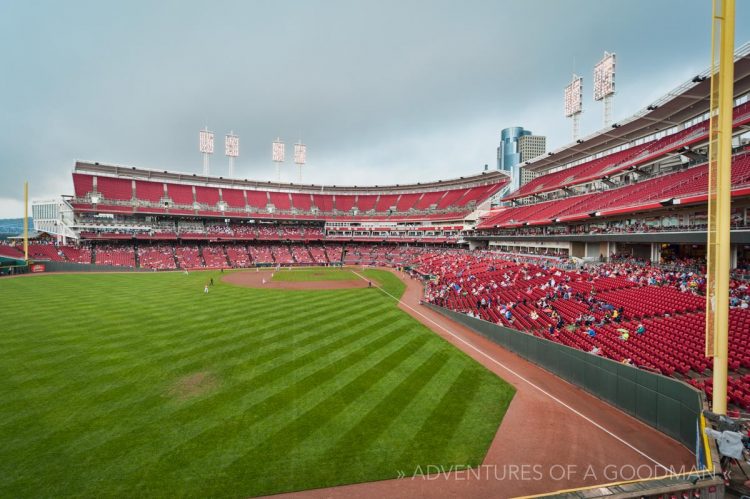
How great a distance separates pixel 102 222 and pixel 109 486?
64503 mm

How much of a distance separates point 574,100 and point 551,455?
4995 cm

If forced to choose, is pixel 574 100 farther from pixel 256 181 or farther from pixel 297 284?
pixel 256 181

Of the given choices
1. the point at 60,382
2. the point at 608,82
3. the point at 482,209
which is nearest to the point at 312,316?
the point at 60,382

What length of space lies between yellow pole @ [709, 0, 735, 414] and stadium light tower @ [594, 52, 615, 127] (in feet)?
136

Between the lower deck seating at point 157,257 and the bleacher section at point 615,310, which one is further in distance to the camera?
the lower deck seating at point 157,257

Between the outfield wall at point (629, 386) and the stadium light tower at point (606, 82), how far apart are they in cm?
3924

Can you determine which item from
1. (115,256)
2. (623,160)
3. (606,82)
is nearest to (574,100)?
(606,82)

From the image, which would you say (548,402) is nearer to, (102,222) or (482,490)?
(482,490)

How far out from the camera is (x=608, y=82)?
1555 inches

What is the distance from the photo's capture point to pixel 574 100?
44906 mm

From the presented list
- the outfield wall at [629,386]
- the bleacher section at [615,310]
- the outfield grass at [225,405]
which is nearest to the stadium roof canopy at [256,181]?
the bleacher section at [615,310]

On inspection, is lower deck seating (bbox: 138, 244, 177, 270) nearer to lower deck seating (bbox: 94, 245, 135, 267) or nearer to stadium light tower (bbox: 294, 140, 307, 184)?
lower deck seating (bbox: 94, 245, 135, 267)

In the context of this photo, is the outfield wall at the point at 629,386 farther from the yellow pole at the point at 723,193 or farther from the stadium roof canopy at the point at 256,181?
the stadium roof canopy at the point at 256,181

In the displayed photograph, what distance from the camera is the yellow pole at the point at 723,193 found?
646cm
